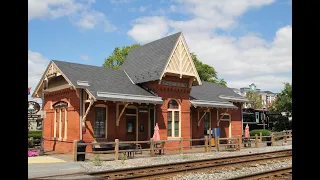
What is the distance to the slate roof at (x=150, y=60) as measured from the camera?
22561 mm

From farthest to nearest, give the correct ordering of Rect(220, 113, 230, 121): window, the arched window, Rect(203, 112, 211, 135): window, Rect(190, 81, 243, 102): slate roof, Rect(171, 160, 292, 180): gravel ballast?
Rect(220, 113, 230, 121): window, Rect(190, 81, 243, 102): slate roof, Rect(203, 112, 211, 135): window, the arched window, Rect(171, 160, 292, 180): gravel ballast

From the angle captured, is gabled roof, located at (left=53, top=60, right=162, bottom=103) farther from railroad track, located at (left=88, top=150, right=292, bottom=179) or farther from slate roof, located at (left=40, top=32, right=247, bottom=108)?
railroad track, located at (left=88, top=150, right=292, bottom=179)

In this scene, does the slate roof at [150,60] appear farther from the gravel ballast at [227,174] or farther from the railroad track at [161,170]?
the gravel ballast at [227,174]

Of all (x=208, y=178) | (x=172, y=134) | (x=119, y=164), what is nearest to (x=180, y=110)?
(x=172, y=134)

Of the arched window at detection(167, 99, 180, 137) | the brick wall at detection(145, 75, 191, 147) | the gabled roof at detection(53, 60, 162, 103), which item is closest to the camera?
the gabled roof at detection(53, 60, 162, 103)

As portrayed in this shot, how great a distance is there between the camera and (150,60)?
959 inches

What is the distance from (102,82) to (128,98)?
2.49m

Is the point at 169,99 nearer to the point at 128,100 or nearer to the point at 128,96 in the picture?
the point at 128,96

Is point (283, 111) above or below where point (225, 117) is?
above

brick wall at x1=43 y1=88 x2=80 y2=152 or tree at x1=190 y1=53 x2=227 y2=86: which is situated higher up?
tree at x1=190 y1=53 x2=227 y2=86

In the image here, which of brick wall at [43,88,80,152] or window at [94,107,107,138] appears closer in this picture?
window at [94,107,107,138]

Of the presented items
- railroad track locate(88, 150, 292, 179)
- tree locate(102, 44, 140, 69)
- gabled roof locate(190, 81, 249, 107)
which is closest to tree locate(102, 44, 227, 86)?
tree locate(102, 44, 140, 69)

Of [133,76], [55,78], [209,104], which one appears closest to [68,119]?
[55,78]

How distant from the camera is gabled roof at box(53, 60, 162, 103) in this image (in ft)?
63.4
